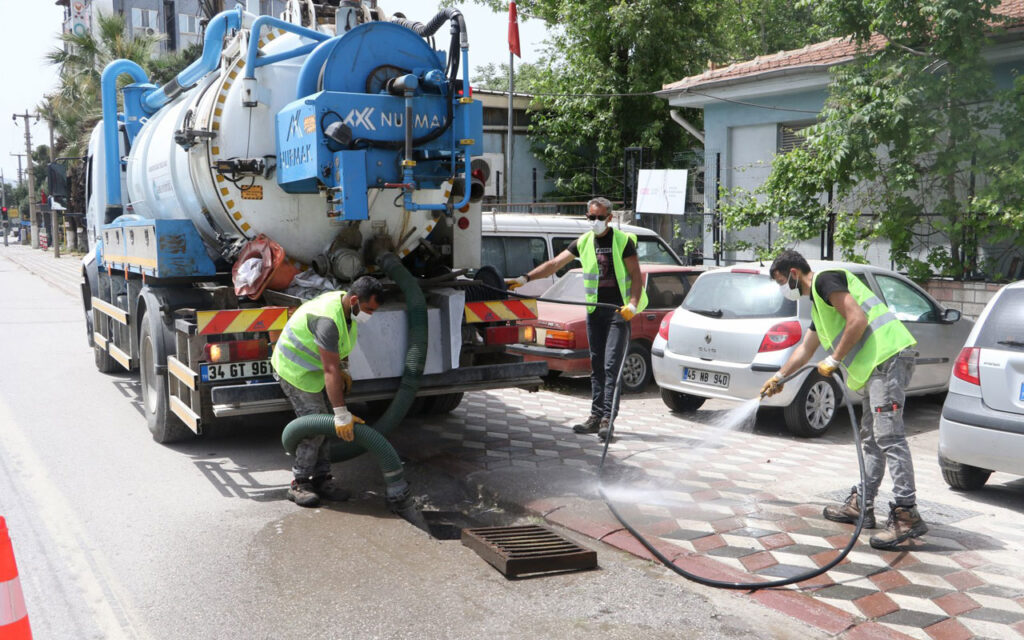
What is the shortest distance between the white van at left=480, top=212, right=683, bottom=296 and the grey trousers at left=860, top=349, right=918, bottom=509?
5848 mm

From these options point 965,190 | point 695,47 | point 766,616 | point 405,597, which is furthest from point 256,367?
point 695,47

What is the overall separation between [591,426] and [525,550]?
3.02 m

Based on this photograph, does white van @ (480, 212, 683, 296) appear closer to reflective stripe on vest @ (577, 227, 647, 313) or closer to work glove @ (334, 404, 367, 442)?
reflective stripe on vest @ (577, 227, 647, 313)

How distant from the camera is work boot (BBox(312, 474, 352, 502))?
6113 millimetres

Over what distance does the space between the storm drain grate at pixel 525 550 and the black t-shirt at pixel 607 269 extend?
9.79 feet

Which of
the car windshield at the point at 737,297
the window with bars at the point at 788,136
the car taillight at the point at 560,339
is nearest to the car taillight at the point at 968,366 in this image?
the car windshield at the point at 737,297

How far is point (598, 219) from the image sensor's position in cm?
795

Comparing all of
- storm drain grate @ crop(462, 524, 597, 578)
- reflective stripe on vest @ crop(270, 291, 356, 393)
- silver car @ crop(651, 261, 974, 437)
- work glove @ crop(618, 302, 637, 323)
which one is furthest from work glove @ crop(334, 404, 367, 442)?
silver car @ crop(651, 261, 974, 437)

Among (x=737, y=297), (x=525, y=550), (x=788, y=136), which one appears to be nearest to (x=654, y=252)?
(x=737, y=297)

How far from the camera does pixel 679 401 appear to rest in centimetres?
907

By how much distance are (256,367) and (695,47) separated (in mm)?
19187

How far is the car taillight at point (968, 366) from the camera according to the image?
19.5 feet

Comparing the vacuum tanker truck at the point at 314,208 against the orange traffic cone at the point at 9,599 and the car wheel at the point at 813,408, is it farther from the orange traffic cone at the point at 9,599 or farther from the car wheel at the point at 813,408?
the orange traffic cone at the point at 9,599

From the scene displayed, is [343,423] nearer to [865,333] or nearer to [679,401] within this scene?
[865,333]
